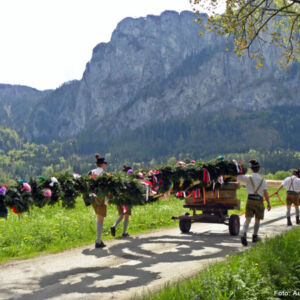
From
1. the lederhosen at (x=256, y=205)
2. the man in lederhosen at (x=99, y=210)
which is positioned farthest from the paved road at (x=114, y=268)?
the lederhosen at (x=256, y=205)

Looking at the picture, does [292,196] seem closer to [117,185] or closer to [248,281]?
[117,185]

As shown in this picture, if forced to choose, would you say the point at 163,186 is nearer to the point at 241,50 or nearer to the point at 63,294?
the point at 63,294

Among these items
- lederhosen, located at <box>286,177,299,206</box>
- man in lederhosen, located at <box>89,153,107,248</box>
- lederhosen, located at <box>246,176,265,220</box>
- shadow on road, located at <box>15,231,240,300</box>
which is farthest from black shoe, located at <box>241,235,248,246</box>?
lederhosen, located at <box>286,177,299,206</box>

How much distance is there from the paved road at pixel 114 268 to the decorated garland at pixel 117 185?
1526 millimetres

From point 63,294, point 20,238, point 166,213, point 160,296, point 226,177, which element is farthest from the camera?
point 166,213

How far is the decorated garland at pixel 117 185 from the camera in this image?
25.9 feet

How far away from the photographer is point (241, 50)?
640 inches

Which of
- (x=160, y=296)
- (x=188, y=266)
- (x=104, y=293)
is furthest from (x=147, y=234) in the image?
(x=160, y=296)

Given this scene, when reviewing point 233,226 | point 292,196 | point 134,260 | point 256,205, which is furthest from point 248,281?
point 292,196

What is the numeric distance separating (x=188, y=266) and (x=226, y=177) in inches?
233

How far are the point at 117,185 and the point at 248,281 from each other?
183 inches

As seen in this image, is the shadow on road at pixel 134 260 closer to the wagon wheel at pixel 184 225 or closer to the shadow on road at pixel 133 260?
the shadow on road at pixel 133 260

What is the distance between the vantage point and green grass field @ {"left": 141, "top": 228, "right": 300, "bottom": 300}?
19.3ft

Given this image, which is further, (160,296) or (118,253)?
(118,253)
